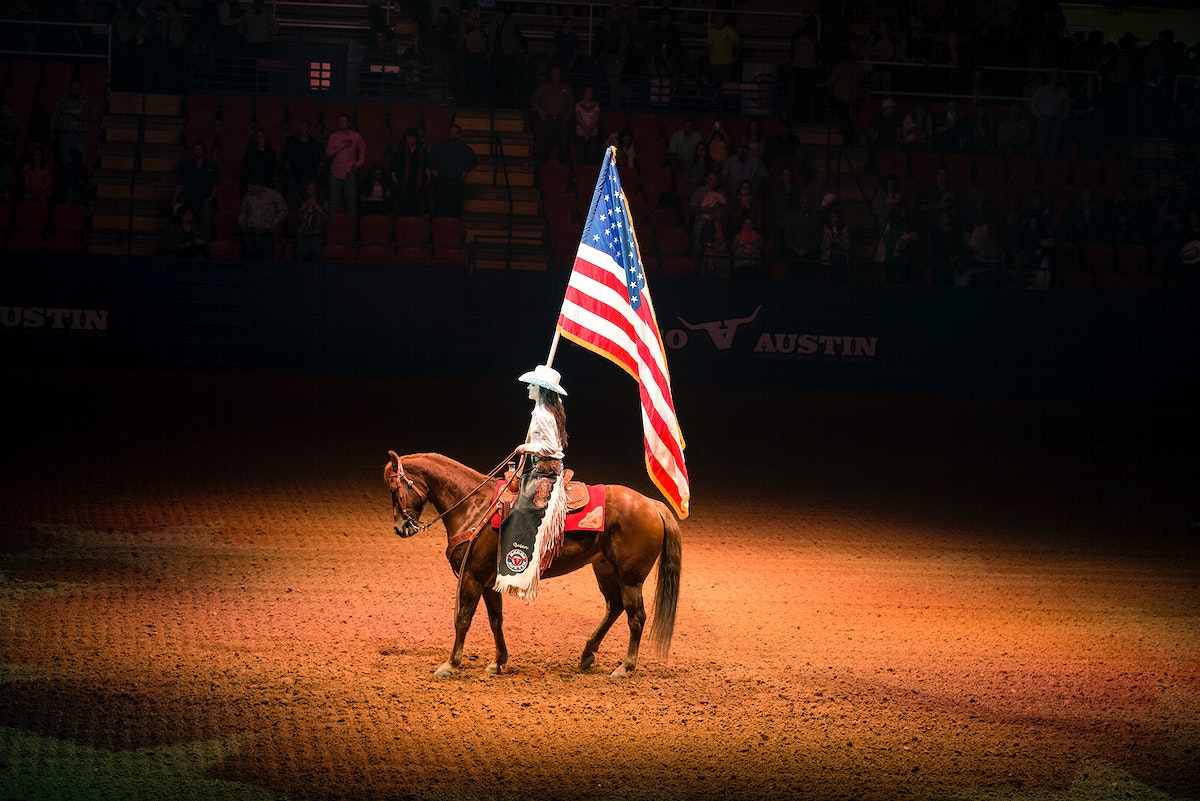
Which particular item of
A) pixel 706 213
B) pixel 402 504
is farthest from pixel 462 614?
pixel 706 213

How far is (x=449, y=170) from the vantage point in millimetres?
23781

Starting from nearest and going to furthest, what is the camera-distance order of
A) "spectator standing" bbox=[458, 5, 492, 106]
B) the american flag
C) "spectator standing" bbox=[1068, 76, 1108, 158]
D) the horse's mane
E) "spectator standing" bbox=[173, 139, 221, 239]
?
the american flag → the horse's mane → "spectator standing" bbox=[173, 139, 221, 239] → "spectator standing" bbox=[458, 5, 492, 106] → "spectator standing" bbox=[1068, 76, 1108, 158]

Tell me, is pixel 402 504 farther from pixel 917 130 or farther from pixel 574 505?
pixel 917 130

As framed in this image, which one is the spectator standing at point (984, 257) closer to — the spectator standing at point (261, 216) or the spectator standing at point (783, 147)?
the spectator standing at point (783, 147)

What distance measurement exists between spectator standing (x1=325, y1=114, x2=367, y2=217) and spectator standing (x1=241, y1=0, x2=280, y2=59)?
12.9 feet

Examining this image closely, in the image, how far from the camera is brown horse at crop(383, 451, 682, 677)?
30.7 ft

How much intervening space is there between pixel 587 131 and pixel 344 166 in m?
4.96

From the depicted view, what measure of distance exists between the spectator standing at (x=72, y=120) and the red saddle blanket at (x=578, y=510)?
18263 mm

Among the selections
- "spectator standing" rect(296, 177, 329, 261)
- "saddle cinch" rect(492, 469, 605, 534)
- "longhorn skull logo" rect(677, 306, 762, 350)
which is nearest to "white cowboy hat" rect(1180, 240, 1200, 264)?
"longhorn skull logo" rect(677, 306, 762, 350)

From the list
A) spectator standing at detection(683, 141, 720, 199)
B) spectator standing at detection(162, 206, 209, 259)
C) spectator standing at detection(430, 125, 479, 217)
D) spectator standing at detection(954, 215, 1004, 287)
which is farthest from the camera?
spectator standing at detection(683, 141, 720, 199)

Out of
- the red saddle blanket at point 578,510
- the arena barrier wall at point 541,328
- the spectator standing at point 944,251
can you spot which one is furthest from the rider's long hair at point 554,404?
the spectator standing at point 944,251

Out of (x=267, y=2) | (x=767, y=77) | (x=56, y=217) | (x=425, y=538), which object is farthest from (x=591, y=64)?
(x=425, y=538)

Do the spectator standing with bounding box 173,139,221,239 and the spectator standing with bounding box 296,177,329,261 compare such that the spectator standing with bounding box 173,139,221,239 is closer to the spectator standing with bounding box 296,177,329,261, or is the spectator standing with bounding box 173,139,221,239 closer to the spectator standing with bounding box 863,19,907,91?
the spectator standing with bounding box 296,177,329,261

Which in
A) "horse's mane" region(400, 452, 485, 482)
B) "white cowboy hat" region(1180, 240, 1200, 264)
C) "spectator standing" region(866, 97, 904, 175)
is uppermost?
"spectator standing" region(866, 97, 904, 175)
